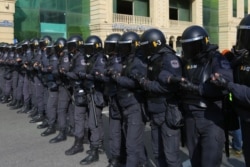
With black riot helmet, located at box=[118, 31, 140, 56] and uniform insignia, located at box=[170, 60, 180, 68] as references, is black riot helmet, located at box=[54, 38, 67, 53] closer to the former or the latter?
black riot helmet, located at box=[118, 31, 140, 56]

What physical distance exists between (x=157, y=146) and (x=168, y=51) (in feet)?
3.65

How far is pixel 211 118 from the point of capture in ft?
11.1

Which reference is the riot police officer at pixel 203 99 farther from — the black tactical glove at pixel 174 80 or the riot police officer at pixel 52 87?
the riot police officer at pixel 52 87

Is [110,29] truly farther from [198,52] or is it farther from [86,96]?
[198,52]

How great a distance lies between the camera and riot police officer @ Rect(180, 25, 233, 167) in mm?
3330

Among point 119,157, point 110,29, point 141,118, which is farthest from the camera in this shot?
point 110,29

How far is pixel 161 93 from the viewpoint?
386cm

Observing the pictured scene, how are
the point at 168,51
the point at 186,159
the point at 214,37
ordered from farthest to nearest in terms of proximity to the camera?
the point at 214,37
the point at 186,159
the point at 168,51

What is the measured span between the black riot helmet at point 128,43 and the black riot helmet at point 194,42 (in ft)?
4.28

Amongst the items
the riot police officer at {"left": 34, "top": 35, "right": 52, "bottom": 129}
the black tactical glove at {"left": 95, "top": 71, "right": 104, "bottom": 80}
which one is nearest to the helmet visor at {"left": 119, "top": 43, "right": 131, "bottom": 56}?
the black tactical glove at {"left": 95, "top": 71, "right": 104, "bottom": 80}

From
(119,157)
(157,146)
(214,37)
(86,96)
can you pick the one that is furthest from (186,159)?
(214,37)

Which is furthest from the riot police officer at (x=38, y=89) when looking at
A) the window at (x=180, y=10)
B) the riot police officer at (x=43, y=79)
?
the window at (x=180, y=10)

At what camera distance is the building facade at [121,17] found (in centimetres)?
2141

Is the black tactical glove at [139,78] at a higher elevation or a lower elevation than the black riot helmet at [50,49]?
lower
